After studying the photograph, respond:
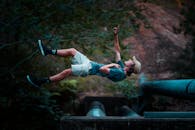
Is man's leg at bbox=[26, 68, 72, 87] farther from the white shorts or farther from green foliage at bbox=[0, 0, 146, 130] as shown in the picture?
green foliage at bbox=[0, 0, 146, 130]

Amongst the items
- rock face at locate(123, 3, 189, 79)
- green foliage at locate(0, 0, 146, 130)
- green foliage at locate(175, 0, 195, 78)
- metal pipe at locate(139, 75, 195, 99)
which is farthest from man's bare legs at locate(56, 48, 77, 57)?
rock face at locate(123, 3, 189, 79)

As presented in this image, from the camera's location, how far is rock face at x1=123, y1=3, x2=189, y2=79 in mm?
16172

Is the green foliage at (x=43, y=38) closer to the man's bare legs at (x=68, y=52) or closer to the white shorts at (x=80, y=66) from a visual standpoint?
the man's bare legs at (x=68, y=52)

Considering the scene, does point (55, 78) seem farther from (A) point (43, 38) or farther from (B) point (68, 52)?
(A) point (43, 38)

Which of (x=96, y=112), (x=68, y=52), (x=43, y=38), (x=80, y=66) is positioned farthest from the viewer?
(x=43, y=38)

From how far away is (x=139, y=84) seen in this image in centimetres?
1259

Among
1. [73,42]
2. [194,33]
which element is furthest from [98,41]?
[194,33]

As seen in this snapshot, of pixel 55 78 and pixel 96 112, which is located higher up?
pixel 55 78

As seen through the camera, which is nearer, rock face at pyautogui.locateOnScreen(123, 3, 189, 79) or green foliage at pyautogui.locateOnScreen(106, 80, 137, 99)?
green foliage at pyautogui.locateOnScreen(106, 80, 137, 99)

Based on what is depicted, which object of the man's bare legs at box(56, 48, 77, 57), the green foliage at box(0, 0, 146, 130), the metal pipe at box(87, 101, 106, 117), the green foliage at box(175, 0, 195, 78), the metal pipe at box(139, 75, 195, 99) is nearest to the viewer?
the man's bare legs at box(56, 48, 77, 57)

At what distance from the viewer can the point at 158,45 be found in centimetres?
1827

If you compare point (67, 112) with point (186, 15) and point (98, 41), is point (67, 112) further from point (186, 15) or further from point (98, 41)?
point (186, 15)

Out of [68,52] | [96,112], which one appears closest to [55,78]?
[68,52]

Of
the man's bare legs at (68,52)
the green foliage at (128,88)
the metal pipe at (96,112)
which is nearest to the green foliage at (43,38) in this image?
the green foliage at (128,88)
